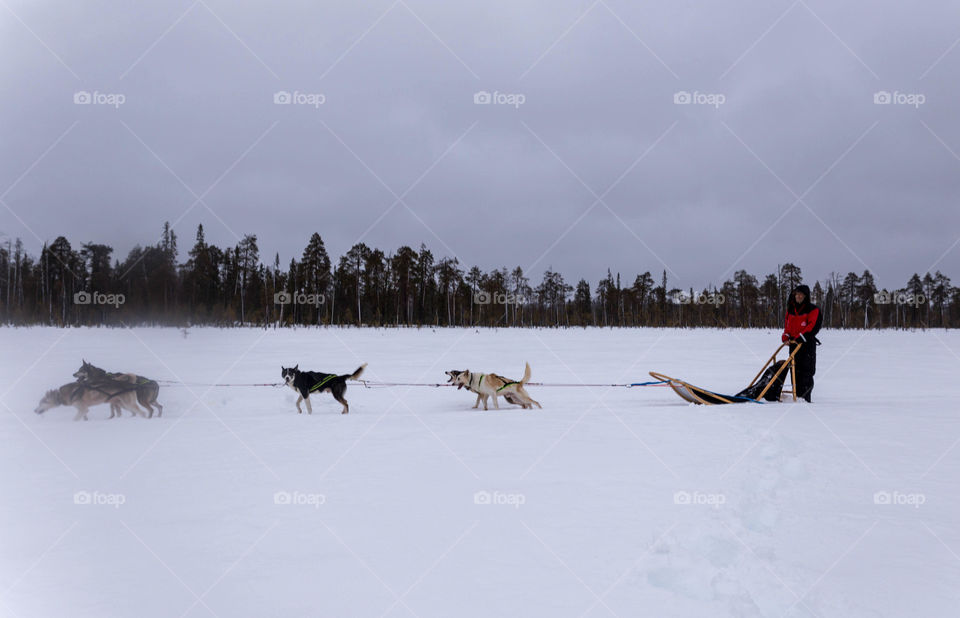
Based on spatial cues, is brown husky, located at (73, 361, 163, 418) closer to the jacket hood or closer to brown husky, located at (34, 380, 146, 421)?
brown husky, located at (34, 380, 146, 421)

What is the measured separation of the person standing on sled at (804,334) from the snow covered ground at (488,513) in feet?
3.51

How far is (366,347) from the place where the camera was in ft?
78.2

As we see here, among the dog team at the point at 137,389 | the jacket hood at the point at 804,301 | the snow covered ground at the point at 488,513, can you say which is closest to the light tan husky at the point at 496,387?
the dog team at the point at 137,389

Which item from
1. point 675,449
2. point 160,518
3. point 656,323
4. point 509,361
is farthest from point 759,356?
point 656,323

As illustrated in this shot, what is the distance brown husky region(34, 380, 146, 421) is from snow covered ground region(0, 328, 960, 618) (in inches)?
13.5

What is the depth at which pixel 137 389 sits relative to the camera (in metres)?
8.38

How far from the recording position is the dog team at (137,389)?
808 cm

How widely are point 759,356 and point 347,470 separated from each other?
2111 centimetres

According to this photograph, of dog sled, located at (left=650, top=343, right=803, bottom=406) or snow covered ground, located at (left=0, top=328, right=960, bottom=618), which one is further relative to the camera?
dog sled, located at (left=650, top=343, right=803, bottom=406)

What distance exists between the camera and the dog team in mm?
8078

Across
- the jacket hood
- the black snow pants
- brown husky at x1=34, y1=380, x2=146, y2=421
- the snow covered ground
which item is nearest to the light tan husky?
the snow covered ground

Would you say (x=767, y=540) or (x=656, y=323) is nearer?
(x=767, y=540)

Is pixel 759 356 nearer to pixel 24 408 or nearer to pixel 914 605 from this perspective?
pixel 914 605

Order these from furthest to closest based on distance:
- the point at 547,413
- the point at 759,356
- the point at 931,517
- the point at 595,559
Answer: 1. the point at 759,356
2. the point at 547,413
3. the point at 931,517
4. the point at 595,559
